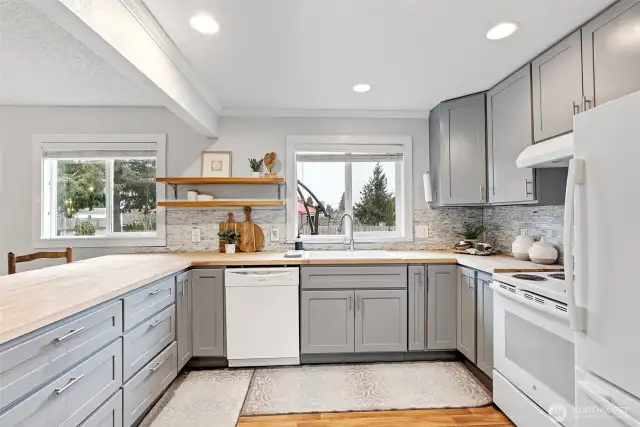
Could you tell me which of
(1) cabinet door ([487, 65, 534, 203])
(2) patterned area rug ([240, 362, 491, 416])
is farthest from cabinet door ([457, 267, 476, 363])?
(1) cabinet door ([487, 65, 534, 203])

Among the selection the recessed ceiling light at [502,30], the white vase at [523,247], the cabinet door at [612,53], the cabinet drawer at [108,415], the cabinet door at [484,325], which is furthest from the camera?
the white vase at [523,247]

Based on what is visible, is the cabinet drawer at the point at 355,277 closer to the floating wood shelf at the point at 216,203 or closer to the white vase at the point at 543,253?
the floating wood shelf at the point at 216,203

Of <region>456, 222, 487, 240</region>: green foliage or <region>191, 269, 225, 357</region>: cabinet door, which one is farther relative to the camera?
<region>456, 222, 487, 240</region>: green foliage

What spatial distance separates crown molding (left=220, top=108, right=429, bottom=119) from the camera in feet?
11.0

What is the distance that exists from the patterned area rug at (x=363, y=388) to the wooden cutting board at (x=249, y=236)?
1.12 meters

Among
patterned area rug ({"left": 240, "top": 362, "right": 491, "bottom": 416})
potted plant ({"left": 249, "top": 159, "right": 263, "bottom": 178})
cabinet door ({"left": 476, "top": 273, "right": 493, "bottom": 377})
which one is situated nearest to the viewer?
patterned area rug ({"left": 240, "top": 362, "right": 491, "bottom": 416})

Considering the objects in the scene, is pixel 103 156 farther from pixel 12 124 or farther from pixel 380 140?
pixel 380 140

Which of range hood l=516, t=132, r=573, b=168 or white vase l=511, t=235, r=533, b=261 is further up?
range hood l=516, t=132, r=573, b=168

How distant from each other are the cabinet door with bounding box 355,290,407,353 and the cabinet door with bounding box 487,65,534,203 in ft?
3.67

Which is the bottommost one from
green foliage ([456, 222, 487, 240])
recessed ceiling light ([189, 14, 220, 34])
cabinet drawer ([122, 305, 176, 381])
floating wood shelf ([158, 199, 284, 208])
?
cabinet drawer ([122, 305, 176, 381])

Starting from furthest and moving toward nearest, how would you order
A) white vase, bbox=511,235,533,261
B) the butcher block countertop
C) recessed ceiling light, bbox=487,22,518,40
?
1. white vase, bbox=511,235,533,261
2. recessed ceiling light, bbox=487,22,518,40
3. the butcher block countertop

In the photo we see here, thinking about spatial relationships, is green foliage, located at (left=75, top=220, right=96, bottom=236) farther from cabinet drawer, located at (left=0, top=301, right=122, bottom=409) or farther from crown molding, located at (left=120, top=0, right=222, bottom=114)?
cabinet drawer, located at (left=0, top=301, right=122, bottom=409)

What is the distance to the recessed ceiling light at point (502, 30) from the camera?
189cm

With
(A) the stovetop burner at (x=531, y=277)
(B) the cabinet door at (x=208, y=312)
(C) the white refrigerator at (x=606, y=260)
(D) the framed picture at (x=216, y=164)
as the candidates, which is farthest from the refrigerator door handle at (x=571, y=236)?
(D) the framed picture at (x=216, y=164)
